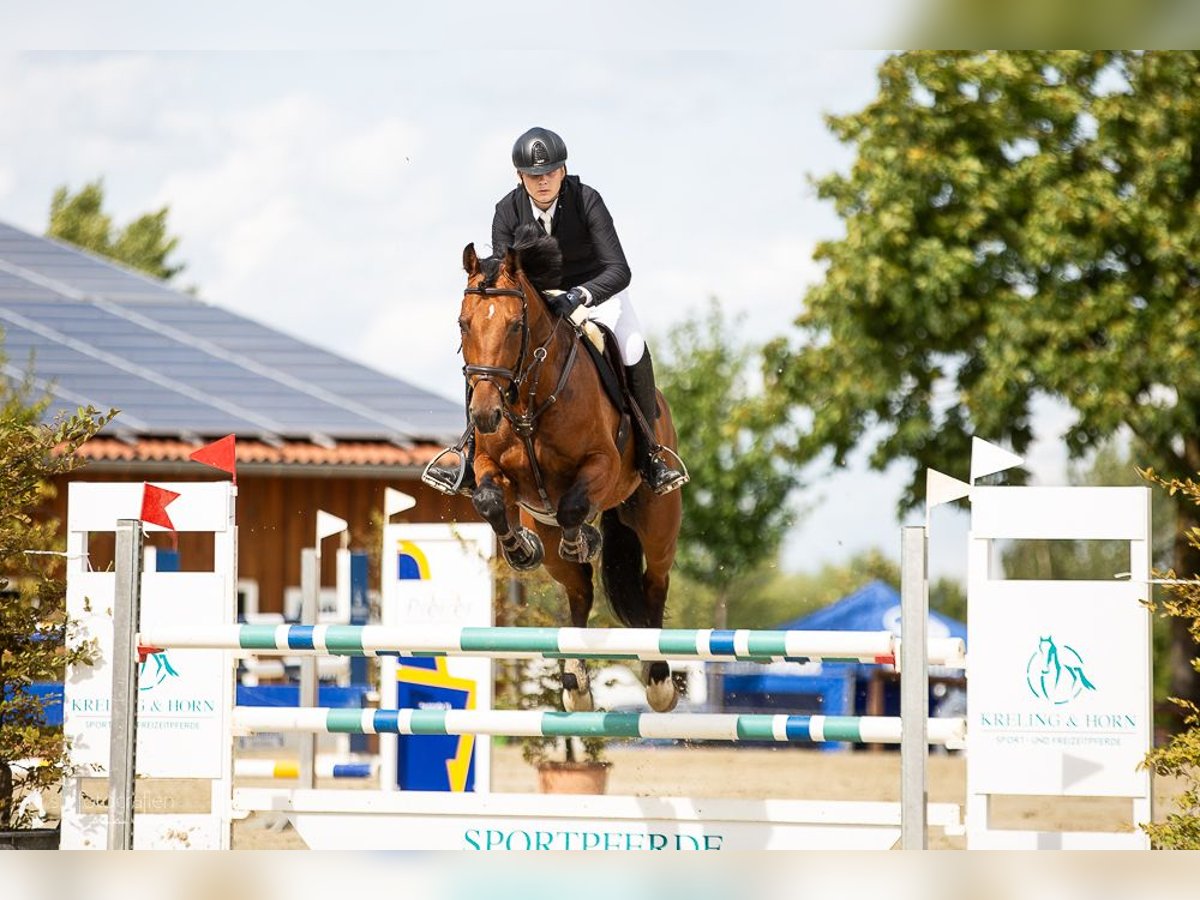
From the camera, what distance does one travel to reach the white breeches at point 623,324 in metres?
5.35

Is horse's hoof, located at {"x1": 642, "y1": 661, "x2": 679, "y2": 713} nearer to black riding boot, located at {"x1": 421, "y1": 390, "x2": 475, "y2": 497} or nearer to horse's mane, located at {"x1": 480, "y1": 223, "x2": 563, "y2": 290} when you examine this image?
black riding boot, located at {"x1": 421, "y1": 390, "x2": 475, "y2": 497}

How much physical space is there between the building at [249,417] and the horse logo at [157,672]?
261 inches

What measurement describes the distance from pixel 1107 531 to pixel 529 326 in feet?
5.90

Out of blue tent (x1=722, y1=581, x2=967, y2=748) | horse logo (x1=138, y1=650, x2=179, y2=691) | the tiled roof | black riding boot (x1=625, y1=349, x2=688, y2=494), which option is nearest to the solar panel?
the tiled roof

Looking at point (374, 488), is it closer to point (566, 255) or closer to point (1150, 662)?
point (566, 255)

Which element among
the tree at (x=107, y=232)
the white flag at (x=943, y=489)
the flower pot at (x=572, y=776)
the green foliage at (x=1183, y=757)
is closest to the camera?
the green foliage at (x=1183, y=757)

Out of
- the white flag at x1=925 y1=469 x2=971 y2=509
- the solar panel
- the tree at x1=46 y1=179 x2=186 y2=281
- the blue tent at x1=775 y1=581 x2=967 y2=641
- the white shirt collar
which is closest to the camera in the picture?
the white flag at x1=925 y1=469 x2=971 y2=509

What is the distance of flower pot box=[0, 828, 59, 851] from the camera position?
5.17m

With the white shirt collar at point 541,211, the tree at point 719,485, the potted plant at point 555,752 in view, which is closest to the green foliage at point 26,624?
the white shirt collar at point 541,211

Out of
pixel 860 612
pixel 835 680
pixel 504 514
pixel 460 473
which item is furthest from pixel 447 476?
pixel 860 612

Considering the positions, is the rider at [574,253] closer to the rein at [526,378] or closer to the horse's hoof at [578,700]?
the rein at [526,378]

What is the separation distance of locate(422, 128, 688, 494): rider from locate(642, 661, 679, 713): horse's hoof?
2.11ft

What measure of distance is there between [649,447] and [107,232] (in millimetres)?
25830

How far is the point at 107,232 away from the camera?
29172 millimetres
